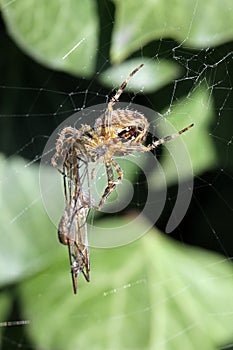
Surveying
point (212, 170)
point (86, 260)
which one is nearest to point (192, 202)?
A: point (212, 170)

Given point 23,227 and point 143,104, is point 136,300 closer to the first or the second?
point 23,227

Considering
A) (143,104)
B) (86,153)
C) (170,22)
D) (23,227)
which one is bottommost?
(23,227)

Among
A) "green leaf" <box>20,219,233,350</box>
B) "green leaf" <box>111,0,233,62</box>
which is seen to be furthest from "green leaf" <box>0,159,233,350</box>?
"green leaf" <box>111,0,233,62</box>

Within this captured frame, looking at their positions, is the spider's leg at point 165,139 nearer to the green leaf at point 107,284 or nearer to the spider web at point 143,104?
the spider web at point 143,104

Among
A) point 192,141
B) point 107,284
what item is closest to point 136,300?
point 107,284

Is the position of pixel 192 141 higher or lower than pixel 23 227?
higher
